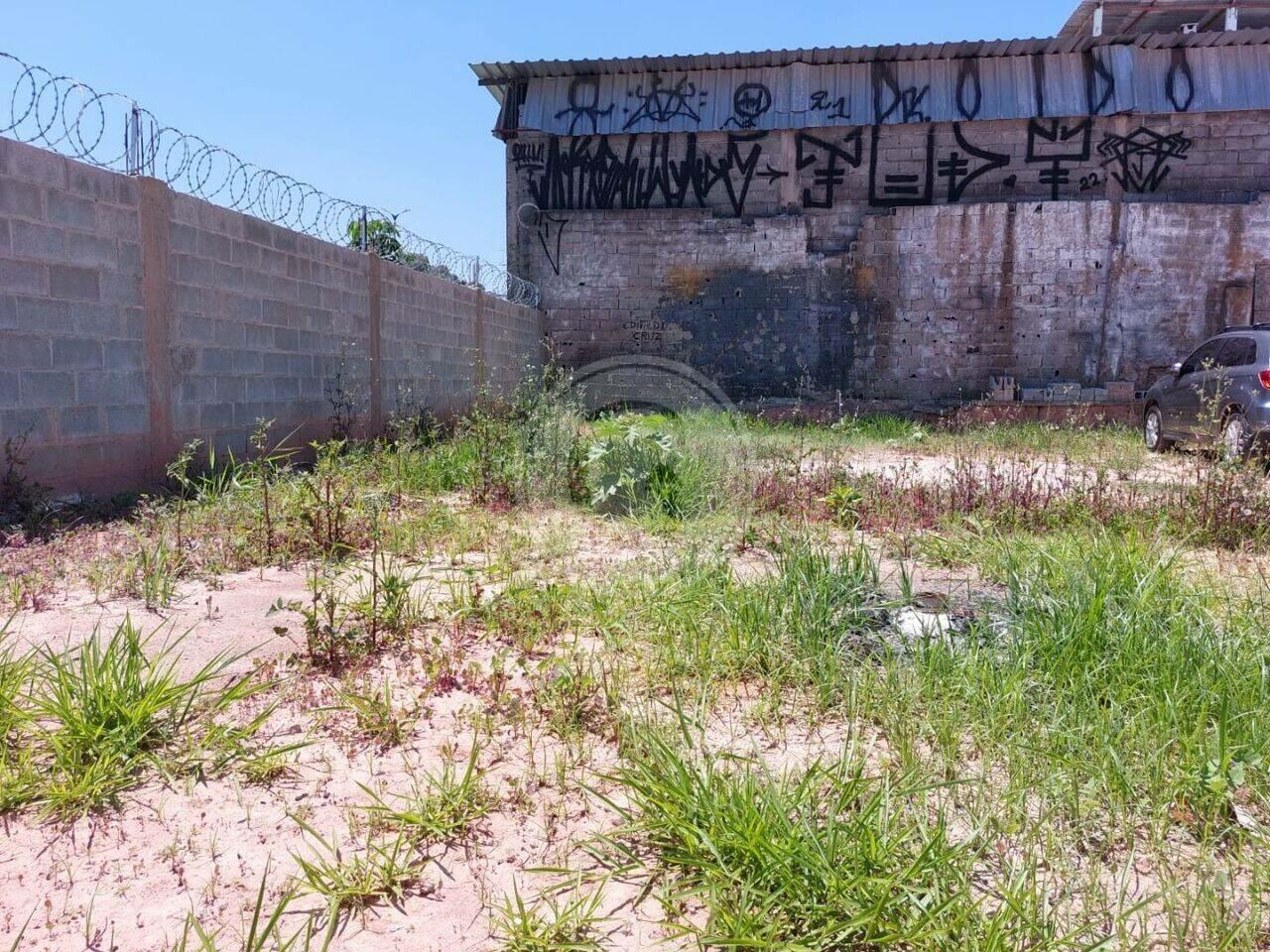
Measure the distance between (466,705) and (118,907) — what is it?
1.16 meters

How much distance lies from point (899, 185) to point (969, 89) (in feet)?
6.24

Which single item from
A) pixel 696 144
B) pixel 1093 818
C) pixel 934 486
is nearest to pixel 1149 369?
pixel 696 144

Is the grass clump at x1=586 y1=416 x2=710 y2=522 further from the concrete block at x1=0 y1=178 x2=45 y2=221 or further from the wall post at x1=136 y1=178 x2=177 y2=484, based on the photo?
the concrete block at x1=0 y1=178 x2=45 y2=221

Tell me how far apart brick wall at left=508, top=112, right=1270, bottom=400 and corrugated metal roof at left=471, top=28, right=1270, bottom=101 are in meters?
1.14

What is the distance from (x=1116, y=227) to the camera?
1366 cm

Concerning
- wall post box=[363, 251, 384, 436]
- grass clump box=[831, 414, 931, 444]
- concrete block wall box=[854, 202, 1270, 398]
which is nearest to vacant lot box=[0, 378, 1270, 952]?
wall post box=[363, 251, 384, 436]

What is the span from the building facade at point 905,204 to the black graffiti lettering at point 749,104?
34 millimetres

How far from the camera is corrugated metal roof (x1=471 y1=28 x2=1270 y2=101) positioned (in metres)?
13.7

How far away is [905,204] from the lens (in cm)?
1447

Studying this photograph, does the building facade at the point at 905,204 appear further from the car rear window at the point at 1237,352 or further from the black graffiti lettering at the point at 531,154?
the car rear window at the point at 1237,352

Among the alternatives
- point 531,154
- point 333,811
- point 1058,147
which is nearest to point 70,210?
point 333,811

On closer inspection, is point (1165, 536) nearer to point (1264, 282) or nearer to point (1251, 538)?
point (1251, 538)

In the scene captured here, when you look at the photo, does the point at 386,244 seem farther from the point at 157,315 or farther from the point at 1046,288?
the point at 1046,288

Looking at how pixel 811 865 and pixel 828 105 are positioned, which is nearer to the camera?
pixel 811 865
